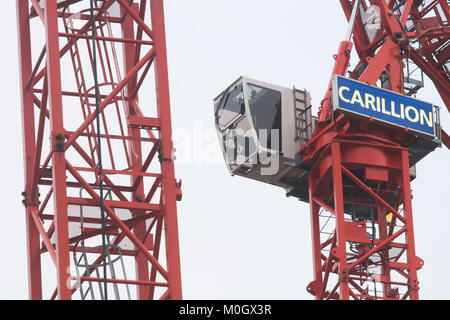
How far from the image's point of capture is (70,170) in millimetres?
37250

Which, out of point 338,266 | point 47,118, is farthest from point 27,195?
point 338,266

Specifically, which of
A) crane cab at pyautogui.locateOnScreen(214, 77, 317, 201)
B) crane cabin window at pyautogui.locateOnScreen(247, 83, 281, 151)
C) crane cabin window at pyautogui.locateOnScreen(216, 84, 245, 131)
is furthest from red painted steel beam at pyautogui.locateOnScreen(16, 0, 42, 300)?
crane cabin window at pyautogui.locateOnScreen(247, 83, 281, 151)

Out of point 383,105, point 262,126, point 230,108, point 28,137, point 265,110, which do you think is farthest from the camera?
point 230,108

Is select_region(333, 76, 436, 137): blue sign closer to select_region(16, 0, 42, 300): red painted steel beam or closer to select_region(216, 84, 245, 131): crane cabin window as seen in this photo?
select_region(216, 84, 245, 131): crane cabin window

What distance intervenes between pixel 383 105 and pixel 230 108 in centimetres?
555

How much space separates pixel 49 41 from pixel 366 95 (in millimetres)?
17342

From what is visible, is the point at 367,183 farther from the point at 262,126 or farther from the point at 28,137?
the point at 28,137

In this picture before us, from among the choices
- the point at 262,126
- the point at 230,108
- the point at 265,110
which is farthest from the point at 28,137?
the point at 265,110

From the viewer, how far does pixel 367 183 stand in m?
54.9

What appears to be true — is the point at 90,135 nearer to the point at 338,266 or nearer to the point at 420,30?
the point at 338,266

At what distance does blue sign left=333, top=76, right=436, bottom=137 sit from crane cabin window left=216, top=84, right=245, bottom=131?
4347 millimetres

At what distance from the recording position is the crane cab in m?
55.5

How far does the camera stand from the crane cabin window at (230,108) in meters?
55.7

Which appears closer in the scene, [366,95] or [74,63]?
[74,63]
